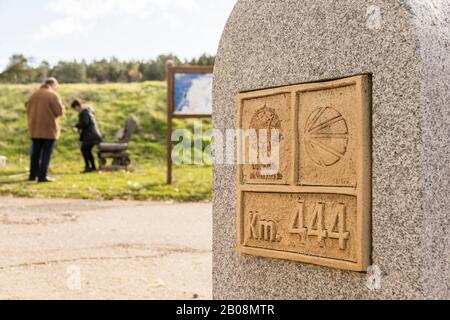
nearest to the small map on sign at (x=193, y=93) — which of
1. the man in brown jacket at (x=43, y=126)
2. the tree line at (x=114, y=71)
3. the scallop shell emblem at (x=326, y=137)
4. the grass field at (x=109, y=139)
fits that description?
the grass field at (x=109, y=139)

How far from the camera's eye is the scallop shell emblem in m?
3.10

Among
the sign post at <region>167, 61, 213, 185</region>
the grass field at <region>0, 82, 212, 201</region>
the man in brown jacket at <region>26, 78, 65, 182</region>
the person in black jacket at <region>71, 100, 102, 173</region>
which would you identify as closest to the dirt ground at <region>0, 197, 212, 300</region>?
the grass field at <region>0, 82, 212, 201</region>

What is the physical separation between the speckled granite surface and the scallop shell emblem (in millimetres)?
170

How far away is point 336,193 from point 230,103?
0.91 metres

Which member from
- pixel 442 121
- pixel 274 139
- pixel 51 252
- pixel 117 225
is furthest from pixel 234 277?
pixel 117 225

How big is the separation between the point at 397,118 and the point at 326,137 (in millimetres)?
405

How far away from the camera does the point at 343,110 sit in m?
3.09

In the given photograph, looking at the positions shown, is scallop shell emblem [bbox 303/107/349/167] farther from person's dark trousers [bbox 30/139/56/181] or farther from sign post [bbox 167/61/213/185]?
person's dark trousers [bbox 30/139/56/181]

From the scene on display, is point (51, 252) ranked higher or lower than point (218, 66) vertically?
lower

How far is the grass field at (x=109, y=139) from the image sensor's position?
35.8 ft

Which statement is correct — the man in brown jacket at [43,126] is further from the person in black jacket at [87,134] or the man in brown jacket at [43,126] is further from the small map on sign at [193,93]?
the small map on sign at [193,93]

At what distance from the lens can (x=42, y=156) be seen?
12383 mm
